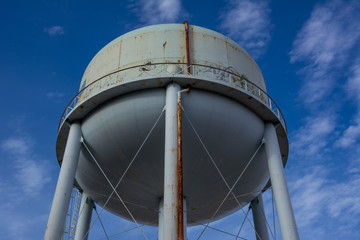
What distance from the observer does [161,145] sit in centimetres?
970

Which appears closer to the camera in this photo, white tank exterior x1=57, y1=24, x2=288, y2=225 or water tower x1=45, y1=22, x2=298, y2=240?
water tower x1=45, y1=22, x2=298, y2=240

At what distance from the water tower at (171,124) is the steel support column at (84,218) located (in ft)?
1.64

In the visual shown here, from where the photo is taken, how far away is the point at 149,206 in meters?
12.2

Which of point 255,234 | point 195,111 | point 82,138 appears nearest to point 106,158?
point 82,138

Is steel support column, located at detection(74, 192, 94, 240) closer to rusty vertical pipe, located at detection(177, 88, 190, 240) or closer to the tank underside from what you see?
the tank underside

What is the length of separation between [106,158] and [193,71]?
10.7 ft

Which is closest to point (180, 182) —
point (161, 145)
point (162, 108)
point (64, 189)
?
point (161, 145)

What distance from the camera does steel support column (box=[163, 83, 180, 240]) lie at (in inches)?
291

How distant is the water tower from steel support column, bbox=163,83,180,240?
0.03 m

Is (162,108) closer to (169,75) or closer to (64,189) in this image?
(169,75)

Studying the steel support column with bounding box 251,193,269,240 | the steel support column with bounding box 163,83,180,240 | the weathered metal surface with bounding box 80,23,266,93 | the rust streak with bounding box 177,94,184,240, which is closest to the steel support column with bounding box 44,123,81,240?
the weathered metal surface with bounding box 80,23,266,93

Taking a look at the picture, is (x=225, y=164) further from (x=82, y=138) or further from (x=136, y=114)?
(x=82, y=138)

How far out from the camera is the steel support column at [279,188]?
8891mm

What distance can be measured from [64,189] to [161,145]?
2602mm
